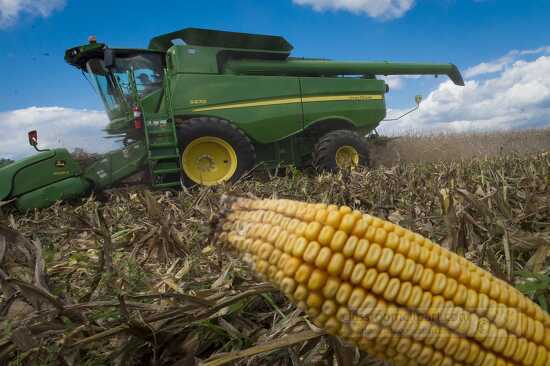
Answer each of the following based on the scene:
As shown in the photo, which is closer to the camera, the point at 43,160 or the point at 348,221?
the point at 348,221

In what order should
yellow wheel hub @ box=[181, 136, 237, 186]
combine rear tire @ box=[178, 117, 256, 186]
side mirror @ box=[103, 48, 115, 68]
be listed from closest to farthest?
side mirror @ box=[103, 48, 115, 68] → combine rear tire @ box=[178, 117, 256, 186] → yellow wheel hub @ box=[181, 136, 237, 186]

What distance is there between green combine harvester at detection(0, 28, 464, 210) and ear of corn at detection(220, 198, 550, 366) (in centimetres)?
523

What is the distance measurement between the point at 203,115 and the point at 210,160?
989mm

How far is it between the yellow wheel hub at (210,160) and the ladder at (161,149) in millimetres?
304

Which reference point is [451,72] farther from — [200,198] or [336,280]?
[336,280]

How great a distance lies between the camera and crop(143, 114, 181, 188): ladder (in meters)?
7.27

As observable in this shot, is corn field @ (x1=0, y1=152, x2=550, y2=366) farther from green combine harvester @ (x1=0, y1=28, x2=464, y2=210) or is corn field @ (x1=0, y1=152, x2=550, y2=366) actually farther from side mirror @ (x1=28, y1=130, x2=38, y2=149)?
side mirror @ (x1=28, y1=130, x2=38, y2=149)

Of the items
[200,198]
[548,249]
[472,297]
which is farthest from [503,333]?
[200,198]

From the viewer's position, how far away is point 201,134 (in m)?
7.59

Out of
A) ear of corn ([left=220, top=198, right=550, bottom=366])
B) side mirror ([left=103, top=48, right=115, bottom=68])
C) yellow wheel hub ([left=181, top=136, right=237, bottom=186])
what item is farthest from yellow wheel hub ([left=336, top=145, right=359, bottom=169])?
ear of corn ([left=220, top=198, right=550, bottom=366])

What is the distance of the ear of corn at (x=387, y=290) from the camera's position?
2.90ft

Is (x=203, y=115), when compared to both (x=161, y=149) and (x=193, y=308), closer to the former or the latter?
(x=161, y=149)

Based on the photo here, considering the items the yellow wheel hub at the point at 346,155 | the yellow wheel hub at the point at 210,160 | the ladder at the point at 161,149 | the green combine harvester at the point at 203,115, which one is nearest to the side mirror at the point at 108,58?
the green combine harvester at the point at 203,115

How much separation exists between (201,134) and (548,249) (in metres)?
6.78
